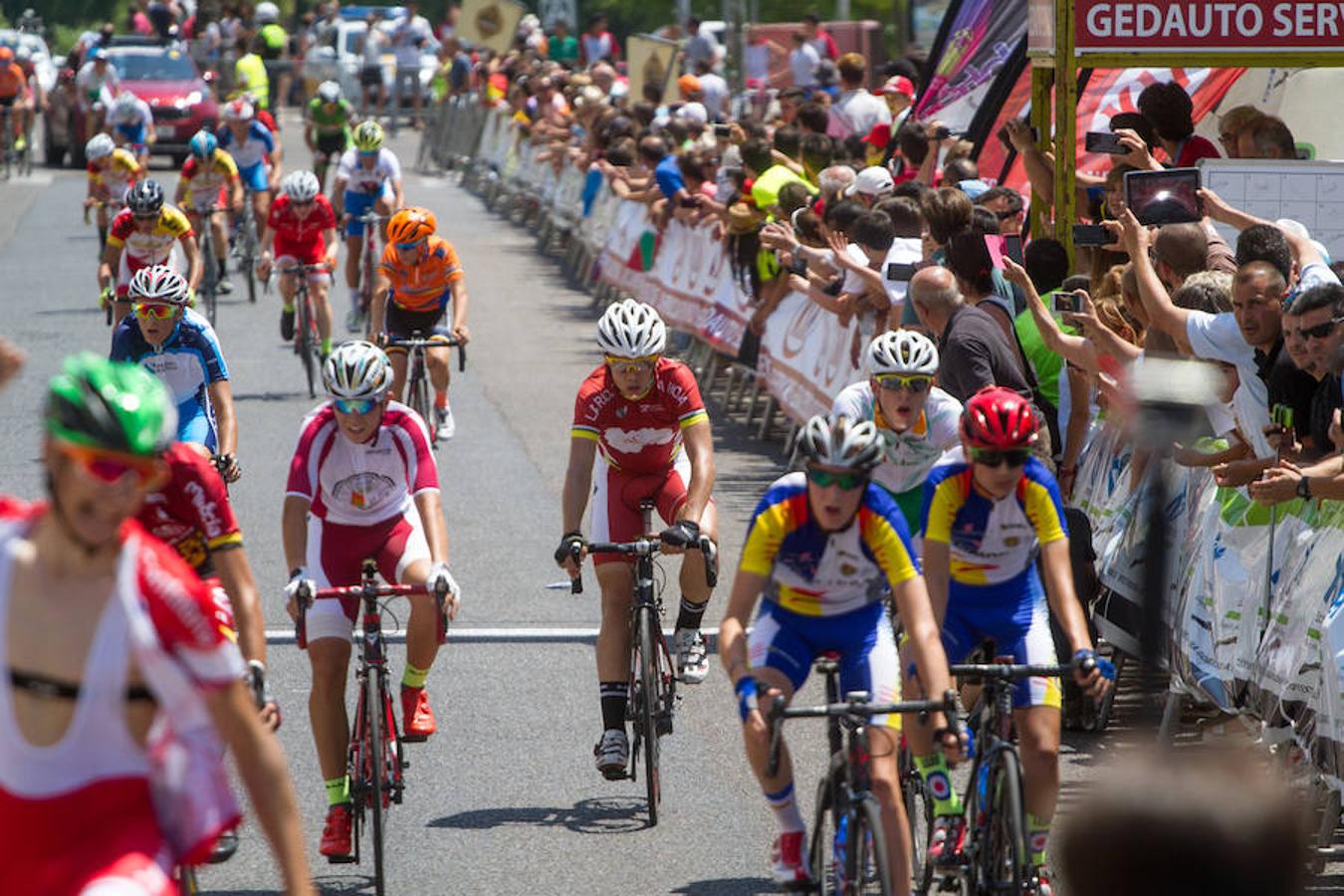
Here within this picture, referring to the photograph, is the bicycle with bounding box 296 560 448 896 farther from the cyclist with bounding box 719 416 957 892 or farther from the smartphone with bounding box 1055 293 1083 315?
the smartphone with bounding box 1055 293 1083 315

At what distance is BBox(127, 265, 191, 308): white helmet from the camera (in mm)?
10383

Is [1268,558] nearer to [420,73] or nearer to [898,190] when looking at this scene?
[898,190]

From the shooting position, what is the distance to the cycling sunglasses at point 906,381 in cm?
786

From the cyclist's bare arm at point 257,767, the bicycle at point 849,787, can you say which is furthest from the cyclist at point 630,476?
the cyclist's bare arm at point 257,767

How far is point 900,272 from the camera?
12.6 meters

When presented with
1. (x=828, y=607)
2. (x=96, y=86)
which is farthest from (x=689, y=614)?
(x=96, y=86)

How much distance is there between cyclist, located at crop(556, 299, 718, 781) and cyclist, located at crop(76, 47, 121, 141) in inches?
1151

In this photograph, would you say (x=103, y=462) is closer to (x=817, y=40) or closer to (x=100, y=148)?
(x=100, y=148)

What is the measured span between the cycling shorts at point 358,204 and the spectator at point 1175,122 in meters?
9.81

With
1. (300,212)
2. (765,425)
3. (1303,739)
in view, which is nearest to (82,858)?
(1303,739)

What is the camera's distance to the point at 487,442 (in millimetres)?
17375

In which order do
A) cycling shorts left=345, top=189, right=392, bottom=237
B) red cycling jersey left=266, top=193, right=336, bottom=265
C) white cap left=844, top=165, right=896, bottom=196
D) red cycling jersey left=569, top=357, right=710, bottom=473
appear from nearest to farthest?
1. red cycling jersey left=569, top=357, right=710, bottom=473
2. white cap left=844, top=165, right=896, bottom=196
3. red cycling jersey left=266, top=193, right=336, bottom=265
4. cycling shorts left=345, top=189, right=392, bottom=237

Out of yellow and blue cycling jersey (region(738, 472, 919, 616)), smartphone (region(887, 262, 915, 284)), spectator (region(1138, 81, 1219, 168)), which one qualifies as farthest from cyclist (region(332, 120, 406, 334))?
yellow and blue cycling jersey (region(738, 472, 919, 616))

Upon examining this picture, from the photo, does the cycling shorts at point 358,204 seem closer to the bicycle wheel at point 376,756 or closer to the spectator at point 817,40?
the spectator at point 817,40
